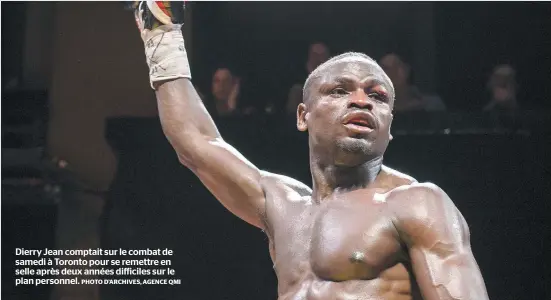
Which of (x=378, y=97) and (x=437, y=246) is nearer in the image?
(x=437, y=246)

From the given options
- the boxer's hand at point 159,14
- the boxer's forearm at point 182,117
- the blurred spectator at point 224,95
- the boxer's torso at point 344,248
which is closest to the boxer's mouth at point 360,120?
the boxer's torso at point 344,248

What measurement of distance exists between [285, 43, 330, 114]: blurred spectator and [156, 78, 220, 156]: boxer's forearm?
874 mm

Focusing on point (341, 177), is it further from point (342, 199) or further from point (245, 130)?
point (245, 130)

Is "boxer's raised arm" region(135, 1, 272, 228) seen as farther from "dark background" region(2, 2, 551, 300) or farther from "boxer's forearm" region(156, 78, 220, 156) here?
"dark background" region(2, 2, 551, 300)

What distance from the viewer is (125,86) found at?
2760 mm

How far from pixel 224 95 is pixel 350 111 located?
47.8 inches

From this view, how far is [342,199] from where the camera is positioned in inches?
62.0

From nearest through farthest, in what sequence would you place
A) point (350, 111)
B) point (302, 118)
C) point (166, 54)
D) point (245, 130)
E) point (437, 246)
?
point (437, 246)
point (350, 111)
point (302, 118)
point (166, 54)
point (245, 130)

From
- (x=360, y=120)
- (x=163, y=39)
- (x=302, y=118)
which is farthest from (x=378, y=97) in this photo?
(x=163, y=39)

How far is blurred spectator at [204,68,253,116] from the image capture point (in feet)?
8.83

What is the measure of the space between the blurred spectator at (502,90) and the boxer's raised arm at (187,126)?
119 centimetres

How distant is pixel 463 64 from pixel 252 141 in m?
0.73

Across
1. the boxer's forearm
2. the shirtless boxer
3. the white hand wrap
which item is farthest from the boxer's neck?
the white hand wrap

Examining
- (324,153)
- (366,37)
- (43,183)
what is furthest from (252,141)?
(324,153)
